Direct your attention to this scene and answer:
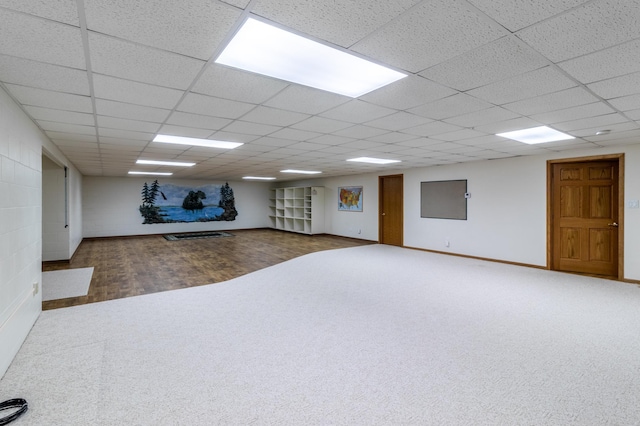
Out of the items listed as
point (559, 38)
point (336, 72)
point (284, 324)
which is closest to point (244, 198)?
point (284, 324)

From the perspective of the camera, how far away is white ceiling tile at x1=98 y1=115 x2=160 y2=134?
334 centimetres

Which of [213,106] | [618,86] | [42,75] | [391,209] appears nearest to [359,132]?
[213,106]

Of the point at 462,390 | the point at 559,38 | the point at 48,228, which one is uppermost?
the point at 559,38

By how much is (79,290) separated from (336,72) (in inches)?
178

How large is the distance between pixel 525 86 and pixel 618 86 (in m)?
0.73

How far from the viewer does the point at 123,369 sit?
7.59 ft

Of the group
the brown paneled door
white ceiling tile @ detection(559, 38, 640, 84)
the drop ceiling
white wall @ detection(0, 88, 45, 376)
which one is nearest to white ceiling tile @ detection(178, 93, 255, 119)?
the drop ceiling

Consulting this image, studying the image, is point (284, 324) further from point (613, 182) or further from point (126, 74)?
point (613, 182)

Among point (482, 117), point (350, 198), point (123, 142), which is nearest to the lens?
point (482, 117)

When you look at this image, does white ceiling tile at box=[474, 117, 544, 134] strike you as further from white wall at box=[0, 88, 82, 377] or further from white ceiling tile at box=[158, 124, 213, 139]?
white wall at box=[0, 88, 82, 377]

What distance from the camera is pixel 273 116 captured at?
3.24 m

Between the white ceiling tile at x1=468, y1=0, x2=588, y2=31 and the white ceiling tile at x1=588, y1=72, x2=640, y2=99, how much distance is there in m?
1.31

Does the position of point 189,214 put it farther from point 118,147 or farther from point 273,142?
point 273,142

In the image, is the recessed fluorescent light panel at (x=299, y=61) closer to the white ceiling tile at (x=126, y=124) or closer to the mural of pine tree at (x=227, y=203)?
the white ceiling tile at (x=126, y=124)
